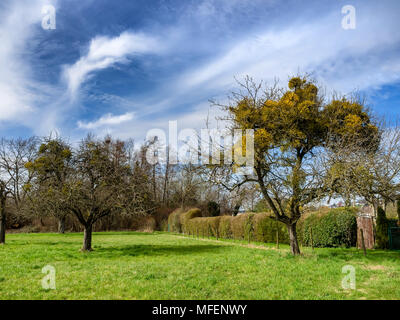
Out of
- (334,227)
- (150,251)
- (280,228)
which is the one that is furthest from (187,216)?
(334,227)

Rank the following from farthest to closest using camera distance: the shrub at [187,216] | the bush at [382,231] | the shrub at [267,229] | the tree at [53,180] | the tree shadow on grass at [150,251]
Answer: the shrub at [187,216], the shrub at [267,229], the bush at [382,231], the tree at [53,180], the tree shadow on grass at [150,251]

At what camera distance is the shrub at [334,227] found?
15.7m

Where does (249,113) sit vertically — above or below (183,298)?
above

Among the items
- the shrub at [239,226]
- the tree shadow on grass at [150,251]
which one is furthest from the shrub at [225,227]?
the tree shadow on grass at [150,251]

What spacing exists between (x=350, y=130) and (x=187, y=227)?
22.0m

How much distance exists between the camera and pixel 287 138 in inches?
523

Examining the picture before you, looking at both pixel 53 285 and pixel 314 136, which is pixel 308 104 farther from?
pixel 53 285

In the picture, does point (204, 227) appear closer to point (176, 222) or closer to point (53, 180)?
point (176, 222)

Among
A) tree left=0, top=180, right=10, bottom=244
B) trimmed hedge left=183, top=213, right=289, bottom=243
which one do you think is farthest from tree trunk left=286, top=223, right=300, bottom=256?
tree left=0, top=180, right=10, bottom=244

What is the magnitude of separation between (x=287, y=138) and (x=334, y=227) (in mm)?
6341

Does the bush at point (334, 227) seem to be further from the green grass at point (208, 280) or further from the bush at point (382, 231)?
the green grass at point (208, 280)

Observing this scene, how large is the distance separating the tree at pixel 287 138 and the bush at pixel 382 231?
15.8 feet

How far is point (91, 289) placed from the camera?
22.2 ft

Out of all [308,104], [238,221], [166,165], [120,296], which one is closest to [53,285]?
[120,296]
